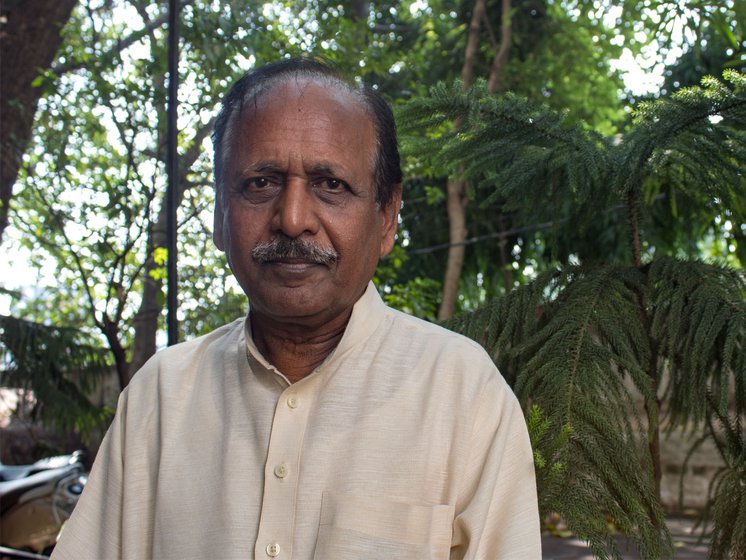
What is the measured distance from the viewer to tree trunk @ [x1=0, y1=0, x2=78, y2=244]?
6375mm

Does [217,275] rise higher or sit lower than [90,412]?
higher

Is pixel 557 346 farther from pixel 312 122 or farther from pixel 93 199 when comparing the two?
pixel 93 199

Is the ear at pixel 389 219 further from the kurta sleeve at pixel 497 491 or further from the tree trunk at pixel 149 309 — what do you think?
the tree trunk at pixel 149 309

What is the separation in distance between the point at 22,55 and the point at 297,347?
6005mm

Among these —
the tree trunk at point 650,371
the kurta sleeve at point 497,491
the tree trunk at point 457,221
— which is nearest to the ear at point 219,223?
the kurta sleeve at point 497,491

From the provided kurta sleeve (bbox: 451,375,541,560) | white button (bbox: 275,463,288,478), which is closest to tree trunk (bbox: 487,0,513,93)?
kurta sleeve (bbox: 451,375,541,560)

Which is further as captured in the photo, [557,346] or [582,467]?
[557,346]

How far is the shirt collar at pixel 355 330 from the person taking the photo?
1.65 m

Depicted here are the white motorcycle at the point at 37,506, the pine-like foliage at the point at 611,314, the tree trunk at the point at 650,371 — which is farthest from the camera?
the white motorcycle at the point at 37,506

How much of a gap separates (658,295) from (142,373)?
1.30 m

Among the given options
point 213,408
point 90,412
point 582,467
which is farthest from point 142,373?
point 90,412

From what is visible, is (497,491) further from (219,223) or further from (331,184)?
(219,223)

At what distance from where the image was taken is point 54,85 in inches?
218

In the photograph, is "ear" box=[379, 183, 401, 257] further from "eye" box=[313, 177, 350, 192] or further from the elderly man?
"eye" box=[313, 177, 350, 192]
